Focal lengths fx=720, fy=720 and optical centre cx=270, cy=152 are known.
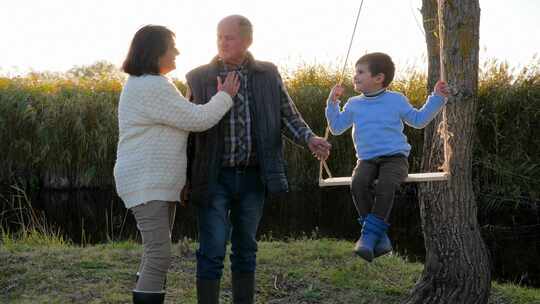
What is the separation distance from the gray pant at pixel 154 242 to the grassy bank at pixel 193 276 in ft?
3.60

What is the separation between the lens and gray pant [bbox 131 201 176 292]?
316cm

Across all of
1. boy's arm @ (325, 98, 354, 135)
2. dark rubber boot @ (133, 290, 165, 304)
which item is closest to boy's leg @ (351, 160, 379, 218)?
boy's arm @ (325, 98, 354, 135)

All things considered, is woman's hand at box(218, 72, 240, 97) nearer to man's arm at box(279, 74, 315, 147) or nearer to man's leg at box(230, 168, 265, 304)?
man's arm at box(279, 74, 315, 147)

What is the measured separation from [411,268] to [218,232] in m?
2.39

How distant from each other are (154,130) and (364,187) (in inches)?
42.9

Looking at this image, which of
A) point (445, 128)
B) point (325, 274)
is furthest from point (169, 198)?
point (325, 274)

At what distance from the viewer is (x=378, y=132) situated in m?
3.56

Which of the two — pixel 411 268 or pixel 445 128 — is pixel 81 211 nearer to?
pixel 411 268

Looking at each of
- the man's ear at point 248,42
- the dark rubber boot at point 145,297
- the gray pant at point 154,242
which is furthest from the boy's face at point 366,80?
the dark rubber boot at point 145,297

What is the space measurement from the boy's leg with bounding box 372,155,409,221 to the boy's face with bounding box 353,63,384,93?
1.29 ft

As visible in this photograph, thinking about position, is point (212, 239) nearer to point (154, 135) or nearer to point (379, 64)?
point (154, 135)

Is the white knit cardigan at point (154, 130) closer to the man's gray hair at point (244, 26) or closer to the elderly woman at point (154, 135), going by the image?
the elderly woman at point (154, 135)

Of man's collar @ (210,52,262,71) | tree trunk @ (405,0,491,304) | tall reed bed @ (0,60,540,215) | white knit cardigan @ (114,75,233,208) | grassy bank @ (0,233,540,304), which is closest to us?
white knit cardigan @ (114,75,233,208)

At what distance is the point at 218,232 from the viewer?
10.8ft
